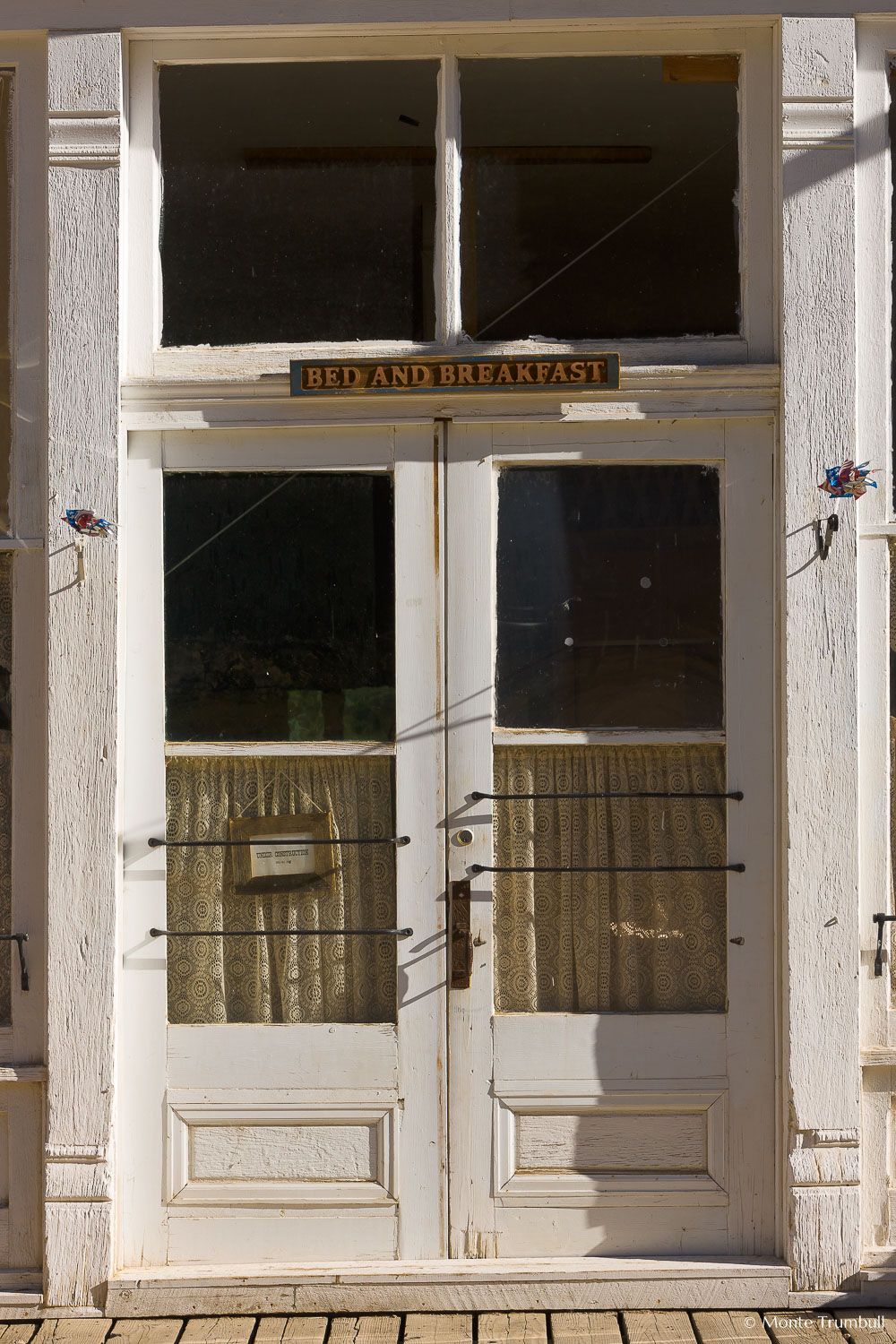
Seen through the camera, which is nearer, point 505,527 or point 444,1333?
point 444,1333

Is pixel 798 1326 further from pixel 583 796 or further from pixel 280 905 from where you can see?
pixel 280 905

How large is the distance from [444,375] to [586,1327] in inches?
107

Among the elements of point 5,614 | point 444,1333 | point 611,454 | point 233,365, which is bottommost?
point 444,1333

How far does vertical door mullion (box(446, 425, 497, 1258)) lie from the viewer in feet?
10.7

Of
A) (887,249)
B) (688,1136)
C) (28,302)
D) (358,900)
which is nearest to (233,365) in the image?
(28,302)

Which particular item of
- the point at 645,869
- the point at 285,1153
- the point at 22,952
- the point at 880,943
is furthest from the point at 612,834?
the point at 22,952

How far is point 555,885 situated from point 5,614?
1816 mm

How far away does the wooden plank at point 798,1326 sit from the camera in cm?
304

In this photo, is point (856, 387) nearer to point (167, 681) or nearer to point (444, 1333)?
point (167, 681)

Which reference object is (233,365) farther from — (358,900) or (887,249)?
(887,249)

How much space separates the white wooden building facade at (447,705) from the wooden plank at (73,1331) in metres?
0.05

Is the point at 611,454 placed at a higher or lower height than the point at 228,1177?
higher

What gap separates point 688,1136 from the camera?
10.7 ft

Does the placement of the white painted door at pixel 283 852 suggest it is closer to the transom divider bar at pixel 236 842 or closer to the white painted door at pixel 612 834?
the transom divider bar at pixel 236 842
